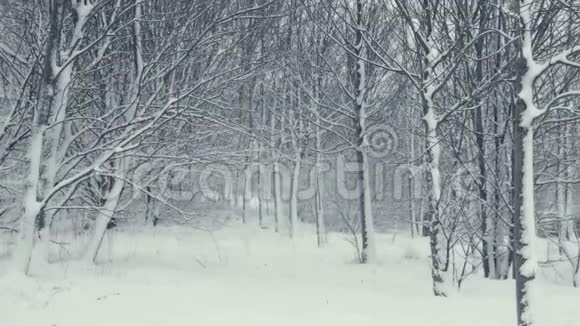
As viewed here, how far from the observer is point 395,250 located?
13.6m

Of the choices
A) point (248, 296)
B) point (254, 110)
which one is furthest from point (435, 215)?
point (254, 110)

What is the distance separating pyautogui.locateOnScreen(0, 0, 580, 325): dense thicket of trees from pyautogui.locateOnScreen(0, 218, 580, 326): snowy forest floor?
68 cm

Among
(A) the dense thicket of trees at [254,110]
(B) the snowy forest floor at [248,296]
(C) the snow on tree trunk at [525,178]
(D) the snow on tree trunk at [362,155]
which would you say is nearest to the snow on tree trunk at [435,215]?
(A) the dense thicket of trees at [254,110]

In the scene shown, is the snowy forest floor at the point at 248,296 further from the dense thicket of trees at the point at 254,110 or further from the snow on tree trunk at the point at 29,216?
the dense thicket of trees at the point at 254,110

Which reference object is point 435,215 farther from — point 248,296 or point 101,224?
point 101,224

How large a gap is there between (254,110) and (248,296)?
371 centimetres

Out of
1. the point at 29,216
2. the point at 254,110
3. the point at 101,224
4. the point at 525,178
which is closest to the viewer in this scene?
the point at 525,178

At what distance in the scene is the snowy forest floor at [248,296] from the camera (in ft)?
15.2

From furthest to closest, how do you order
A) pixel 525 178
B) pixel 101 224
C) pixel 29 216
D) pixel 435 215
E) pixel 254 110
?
pixel 254 110 → pixel 101 224 → pixel 435 215 → pixel 29 216 → pixel 525 178

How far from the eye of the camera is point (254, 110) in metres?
8.22

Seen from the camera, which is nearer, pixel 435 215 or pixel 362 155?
pixel 435 215

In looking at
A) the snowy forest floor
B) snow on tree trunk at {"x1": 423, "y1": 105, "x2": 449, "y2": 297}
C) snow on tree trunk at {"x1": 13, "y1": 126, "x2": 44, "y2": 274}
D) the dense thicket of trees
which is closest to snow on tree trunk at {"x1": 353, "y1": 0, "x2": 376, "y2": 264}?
the dense thicket of trees

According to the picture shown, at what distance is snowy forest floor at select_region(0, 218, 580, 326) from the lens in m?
4.63

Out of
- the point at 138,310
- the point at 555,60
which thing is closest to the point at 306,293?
the point at 138,310
